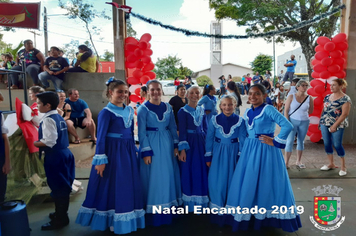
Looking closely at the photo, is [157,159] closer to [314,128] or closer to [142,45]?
[142,45]

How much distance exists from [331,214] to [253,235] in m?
1.04

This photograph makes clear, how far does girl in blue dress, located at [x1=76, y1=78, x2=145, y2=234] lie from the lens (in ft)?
8.52

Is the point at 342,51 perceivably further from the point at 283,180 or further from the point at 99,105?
the point at 99,105

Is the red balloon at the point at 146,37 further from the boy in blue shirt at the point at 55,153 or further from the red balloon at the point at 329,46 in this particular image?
the red balloon at the point at 329,46

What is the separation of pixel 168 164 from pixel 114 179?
59cm

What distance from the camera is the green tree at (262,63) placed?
42.4 metres

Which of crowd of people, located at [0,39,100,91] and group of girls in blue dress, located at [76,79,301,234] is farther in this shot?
crowd of people, located at [0,39,100,91]

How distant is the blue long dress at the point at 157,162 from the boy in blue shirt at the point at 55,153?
0.85 m

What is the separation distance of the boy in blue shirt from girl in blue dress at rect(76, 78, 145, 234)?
0.35 m

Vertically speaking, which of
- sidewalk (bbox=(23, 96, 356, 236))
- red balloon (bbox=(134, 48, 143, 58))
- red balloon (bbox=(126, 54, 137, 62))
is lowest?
sidewalk (bbox=(23, 96, 356, 236))

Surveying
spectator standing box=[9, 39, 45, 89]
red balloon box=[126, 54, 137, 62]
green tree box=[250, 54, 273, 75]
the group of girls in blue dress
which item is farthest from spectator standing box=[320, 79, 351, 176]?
green tree box=[250, 54, 273, 75]

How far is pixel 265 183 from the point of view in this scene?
2.64 m

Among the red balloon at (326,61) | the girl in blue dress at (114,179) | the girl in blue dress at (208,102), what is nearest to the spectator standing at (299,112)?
the girl in blue dress at (208,102)

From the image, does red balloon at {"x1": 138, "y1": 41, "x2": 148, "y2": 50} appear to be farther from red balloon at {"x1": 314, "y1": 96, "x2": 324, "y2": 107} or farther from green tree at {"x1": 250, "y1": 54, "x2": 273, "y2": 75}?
green tree at {"x1": 250, "y1": 54, "x2": 273, "y2": 75}
